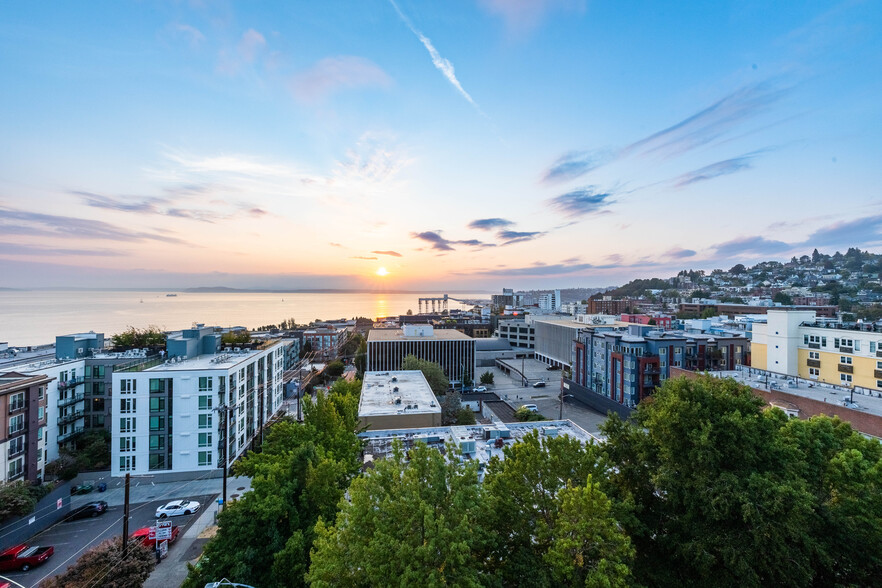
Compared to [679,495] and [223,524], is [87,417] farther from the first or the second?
[679,495]

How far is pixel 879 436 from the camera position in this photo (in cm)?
2306

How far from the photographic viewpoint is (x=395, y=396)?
33.2m

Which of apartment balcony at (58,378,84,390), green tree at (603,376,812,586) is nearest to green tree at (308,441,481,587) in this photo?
green tree at (603,376,812,586)

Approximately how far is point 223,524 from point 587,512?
13295 millimetres

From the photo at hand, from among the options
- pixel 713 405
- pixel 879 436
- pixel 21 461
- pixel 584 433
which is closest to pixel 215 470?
pixel 21 461

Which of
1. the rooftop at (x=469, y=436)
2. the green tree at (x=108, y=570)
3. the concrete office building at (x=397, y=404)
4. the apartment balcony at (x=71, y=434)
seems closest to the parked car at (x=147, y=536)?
the green tree at (x=108, y=570)

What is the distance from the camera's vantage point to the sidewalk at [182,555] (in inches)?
739

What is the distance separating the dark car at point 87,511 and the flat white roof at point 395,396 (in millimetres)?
17235

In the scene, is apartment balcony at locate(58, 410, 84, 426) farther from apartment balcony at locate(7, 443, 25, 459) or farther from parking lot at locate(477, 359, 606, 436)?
parking lot at locate(477, 359, 606, 436)

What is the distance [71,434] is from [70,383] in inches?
164

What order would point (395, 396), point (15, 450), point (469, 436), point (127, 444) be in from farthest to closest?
point (395, 396), point (127, 444), point (15, 450), point (469, 436)

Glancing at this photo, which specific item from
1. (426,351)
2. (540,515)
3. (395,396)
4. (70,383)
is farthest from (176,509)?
(426,351)

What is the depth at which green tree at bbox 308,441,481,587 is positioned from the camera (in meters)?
8.88

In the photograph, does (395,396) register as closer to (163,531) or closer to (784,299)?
(163,531)
